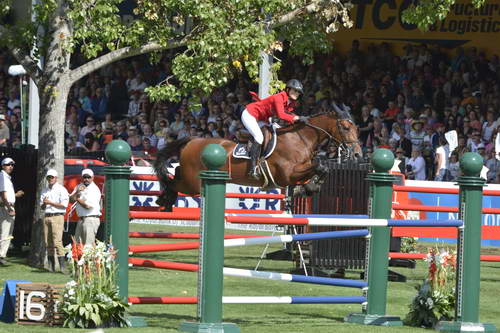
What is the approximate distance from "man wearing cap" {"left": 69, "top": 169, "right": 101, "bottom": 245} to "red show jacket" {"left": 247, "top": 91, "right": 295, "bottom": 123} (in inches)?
101

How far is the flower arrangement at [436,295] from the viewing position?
10.2 metres

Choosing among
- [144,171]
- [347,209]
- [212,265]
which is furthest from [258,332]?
[144,171]

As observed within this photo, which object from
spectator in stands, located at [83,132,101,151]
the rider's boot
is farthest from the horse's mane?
spectator in stands, located at [83,132,101,151]

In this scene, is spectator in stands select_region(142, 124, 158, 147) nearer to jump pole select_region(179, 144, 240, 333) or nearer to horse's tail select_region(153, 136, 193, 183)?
horse's tail select_region(153, 136, 193, 183)

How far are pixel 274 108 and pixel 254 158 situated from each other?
808 mm

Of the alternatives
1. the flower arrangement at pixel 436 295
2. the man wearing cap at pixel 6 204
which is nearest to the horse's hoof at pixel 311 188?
the man wearing cap at pixel 6 204

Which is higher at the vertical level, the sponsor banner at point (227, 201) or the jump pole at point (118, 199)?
the jump pole at point (118, 199)

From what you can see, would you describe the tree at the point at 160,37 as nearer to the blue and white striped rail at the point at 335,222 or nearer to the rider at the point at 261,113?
the rider at the point at 261,113

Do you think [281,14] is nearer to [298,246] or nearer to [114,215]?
[298,246]

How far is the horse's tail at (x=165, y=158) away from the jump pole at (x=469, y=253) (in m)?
7.96

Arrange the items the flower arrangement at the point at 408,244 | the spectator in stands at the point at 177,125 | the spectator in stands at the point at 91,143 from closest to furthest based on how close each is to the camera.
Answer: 1. the flower arrangement at the point at 408,244
2. the spectator in stands at the point at 177,125
3. the spectator in stands at the point at 91,143

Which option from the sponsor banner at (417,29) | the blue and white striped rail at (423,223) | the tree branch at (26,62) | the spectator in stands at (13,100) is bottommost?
the blue and white striped rail at (423,223)

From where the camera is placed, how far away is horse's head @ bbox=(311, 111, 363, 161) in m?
16.5

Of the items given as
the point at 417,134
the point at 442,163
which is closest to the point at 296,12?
the point at 442,163
